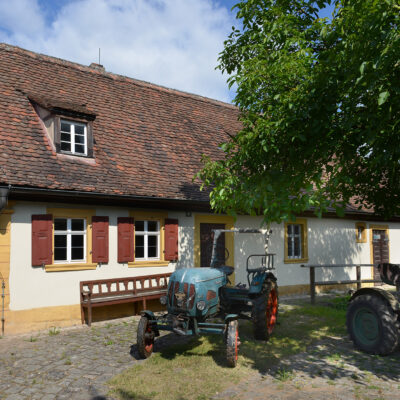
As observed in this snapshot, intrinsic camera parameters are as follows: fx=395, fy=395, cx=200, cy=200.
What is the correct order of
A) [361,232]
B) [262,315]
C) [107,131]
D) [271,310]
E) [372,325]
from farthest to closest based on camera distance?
[361,232] < [107,131] < [271,310] < [262,315] < [372,325]

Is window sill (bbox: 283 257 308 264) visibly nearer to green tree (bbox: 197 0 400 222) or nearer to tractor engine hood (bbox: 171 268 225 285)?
green tree (bbox: 197 0 400 222)

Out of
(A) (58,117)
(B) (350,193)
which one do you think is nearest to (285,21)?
(B) (350,193)

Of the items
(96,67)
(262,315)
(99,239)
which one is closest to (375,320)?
(262,315)

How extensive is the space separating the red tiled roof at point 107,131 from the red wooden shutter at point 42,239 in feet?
2.42

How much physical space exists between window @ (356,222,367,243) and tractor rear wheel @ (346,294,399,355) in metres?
8.96

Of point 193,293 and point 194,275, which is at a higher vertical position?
point 194,275

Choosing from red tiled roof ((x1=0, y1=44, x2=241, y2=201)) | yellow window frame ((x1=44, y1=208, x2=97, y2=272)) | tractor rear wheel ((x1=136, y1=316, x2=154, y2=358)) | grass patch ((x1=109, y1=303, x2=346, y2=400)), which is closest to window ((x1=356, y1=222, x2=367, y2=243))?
red tiled roof ((x1=0, y1=44, x2=241, y2=201))

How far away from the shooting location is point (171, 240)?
33.1 ft

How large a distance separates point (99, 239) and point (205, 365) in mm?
4363

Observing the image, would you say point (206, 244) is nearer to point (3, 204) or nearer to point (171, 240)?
point (171, 240)

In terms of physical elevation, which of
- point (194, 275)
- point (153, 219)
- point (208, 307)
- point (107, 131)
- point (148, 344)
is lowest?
point (148, 344)

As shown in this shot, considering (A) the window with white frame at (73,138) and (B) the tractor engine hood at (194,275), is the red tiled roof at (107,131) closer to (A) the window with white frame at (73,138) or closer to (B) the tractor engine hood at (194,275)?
(A) the window with white frame at (73,138)

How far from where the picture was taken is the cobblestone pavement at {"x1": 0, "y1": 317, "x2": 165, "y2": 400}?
15.7 feet

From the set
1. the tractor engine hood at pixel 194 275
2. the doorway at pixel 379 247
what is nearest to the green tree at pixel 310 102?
the tractor engine hood at pixel 194 275
